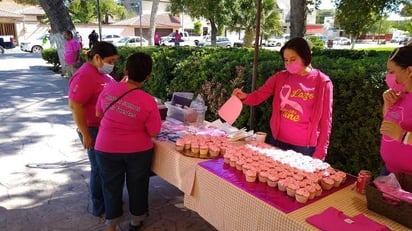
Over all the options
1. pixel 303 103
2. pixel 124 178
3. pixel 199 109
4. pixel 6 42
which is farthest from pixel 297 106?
pixel 6 42

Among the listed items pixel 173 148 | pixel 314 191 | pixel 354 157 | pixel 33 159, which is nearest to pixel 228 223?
pixel 314 191

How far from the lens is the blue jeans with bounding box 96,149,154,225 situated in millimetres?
2326

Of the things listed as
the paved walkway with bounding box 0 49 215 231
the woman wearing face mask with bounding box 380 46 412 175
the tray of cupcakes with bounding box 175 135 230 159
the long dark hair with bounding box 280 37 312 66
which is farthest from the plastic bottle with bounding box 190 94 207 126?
the woman wearing face mask with bounding box 380 46 412 175

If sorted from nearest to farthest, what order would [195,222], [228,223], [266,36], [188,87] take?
1. [228,223]
2. [195,222]
3. [188,87]
4. [266,36]

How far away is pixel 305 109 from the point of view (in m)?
2.25

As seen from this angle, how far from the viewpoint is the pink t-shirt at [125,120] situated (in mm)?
2189

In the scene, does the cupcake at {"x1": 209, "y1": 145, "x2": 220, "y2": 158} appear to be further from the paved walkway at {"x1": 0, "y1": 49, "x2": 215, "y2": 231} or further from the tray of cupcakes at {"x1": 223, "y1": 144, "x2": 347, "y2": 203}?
the paved walkway at {"x1": 0, "y1": 49, "x2": 215, "y2": 231}

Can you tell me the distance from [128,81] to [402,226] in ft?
6.01

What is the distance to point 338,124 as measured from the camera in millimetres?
3191

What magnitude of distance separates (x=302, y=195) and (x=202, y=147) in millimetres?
840

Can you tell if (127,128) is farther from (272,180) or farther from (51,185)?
(51,185)

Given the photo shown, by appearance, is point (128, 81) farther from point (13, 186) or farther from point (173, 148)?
point (13, 186)

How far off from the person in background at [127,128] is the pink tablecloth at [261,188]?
0.51 metres

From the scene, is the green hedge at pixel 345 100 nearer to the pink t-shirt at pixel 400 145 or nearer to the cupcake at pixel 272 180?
the pink t-shirt at pixel 400 145
